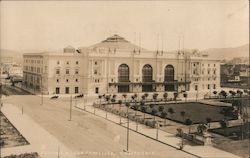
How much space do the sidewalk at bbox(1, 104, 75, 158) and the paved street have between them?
0.54 m

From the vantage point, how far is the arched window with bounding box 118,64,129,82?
5488 cm

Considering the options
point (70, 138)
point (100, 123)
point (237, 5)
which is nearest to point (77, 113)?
point (100, 123)

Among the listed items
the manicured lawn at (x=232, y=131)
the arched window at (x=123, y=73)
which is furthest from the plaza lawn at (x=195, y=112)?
the arched window at (x=123, y=73)

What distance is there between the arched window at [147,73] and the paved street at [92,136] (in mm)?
24375

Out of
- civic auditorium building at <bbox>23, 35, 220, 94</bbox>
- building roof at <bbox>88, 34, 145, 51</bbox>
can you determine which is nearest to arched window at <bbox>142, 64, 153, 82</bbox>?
civic auditorium building at <bbox>23, 35, 220, 94</bbox>

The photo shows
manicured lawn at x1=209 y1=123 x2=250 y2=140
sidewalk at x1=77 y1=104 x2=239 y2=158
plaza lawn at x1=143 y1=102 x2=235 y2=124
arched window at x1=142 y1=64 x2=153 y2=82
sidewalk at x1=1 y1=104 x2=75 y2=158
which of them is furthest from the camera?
arched window at x1=142 y1=64 x2=153 y2=82

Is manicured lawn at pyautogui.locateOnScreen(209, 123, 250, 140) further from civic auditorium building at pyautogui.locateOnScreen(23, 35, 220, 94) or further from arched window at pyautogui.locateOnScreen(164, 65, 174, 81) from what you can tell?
arched window at pyautogui.locateOnScreen(164, 65, 174, 81)

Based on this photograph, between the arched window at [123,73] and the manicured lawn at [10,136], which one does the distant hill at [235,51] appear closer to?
the arched window at [123,73]

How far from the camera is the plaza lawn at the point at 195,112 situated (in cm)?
3173

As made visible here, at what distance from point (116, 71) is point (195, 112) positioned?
21.2 m

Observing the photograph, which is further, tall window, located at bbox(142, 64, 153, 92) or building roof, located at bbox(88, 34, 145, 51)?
building roof, located at bbox(88, 34, 145, 51)

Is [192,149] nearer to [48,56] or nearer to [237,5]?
[237,5]

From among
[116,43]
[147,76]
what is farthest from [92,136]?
→ [116,43]

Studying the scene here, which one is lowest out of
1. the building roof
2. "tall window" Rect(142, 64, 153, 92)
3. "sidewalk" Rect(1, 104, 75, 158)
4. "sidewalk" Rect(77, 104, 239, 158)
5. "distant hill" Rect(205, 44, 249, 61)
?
"sidewalk" Rect(77, 104, 239, 158)
